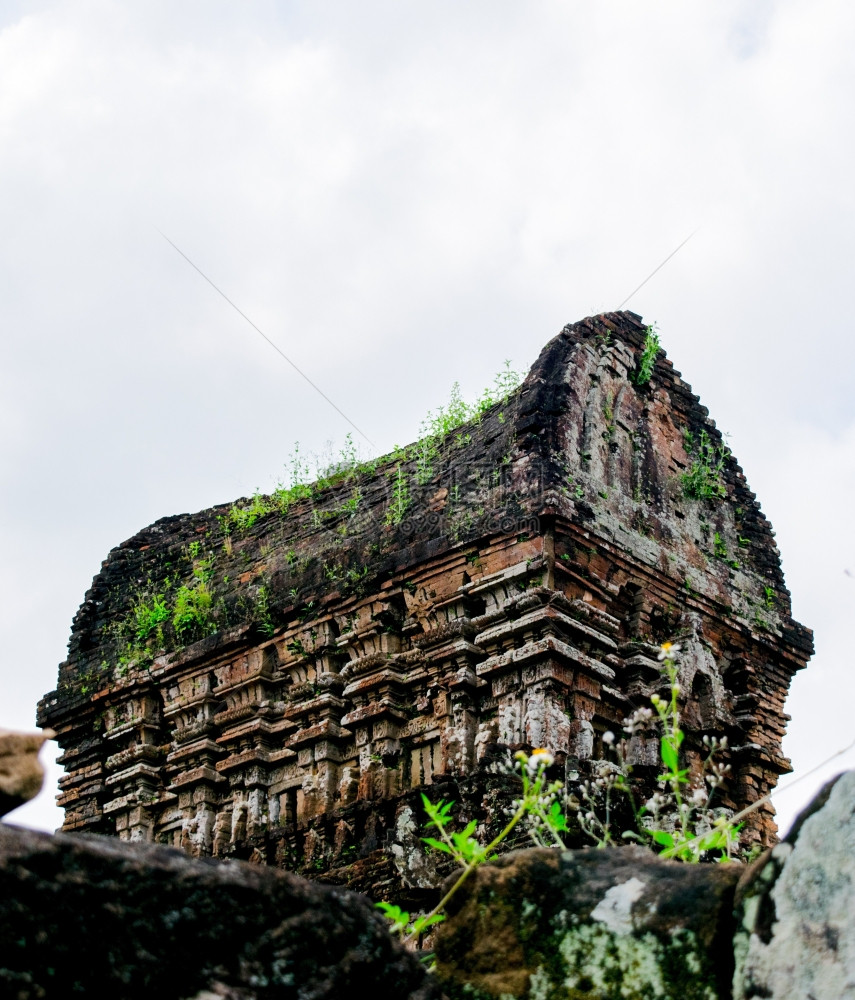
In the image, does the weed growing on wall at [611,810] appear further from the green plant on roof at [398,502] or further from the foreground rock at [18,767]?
the green plant on roof at [398,502]

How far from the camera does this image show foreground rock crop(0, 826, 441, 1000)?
7.98ft

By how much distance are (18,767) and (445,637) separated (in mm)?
6190

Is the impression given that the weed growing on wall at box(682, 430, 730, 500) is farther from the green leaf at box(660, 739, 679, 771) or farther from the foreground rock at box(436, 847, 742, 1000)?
the foreground rock at box(436, 847, 742, 1000)

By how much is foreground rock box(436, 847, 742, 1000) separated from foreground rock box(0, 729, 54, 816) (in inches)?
41.4

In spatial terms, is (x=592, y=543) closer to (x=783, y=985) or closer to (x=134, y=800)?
(x=134, y=800)

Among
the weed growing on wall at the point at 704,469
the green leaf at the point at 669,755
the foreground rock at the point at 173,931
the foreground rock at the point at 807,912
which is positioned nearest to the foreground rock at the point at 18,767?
the foreground rock at the point at 173,931

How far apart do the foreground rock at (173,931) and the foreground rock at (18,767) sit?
0.23m

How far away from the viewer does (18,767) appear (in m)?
2.84

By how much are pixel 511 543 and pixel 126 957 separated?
21.2ft

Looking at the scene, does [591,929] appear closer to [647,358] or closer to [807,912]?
[807,912]

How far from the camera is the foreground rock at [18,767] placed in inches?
111

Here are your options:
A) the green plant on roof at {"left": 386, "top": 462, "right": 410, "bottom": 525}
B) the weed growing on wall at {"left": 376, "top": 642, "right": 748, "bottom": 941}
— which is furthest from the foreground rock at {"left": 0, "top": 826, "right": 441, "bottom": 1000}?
the green plant on roof at {"left": 386, "top": 462, "right": 410, "bottom": 525}

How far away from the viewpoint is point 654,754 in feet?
27.8

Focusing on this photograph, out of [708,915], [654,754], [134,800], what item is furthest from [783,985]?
[134,800]
